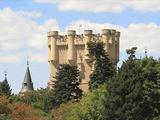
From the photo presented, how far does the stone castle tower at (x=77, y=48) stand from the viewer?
10088 centimetres

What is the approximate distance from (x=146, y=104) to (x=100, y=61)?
783 inches

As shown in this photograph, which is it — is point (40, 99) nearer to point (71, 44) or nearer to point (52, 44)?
point (71, 44)

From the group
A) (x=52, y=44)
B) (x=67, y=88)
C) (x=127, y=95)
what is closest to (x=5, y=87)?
(x=67, y=88)

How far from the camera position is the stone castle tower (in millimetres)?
100875

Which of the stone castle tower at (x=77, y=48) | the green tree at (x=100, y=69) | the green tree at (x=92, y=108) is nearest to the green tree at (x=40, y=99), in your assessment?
the green tree at (x=100, y=69)

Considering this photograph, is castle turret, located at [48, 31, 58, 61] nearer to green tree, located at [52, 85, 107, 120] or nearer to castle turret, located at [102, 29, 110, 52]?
castle turret, located at [102, 29, 110, 52]

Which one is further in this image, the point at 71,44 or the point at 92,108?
the point at 71,44

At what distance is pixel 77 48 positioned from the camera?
339 ft

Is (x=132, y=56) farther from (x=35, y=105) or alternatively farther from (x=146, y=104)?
(x=35, y=105)

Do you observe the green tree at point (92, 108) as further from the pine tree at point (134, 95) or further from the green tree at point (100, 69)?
the green tree at point (100, 69)

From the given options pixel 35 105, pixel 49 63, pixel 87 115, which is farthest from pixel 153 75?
pixel 49 63

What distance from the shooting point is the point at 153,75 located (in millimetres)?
53406

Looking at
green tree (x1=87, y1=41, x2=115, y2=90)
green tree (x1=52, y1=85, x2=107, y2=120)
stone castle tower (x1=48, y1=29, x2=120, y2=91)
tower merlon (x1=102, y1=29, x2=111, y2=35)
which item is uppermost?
tower merlon (x1=102, y1=29, x2=111, y2=35)

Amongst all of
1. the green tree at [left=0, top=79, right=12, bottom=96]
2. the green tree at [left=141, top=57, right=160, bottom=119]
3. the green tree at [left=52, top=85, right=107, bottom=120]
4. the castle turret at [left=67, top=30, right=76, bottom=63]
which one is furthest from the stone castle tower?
the green tree at [left=141, top=57, right=160, bottom=119]
